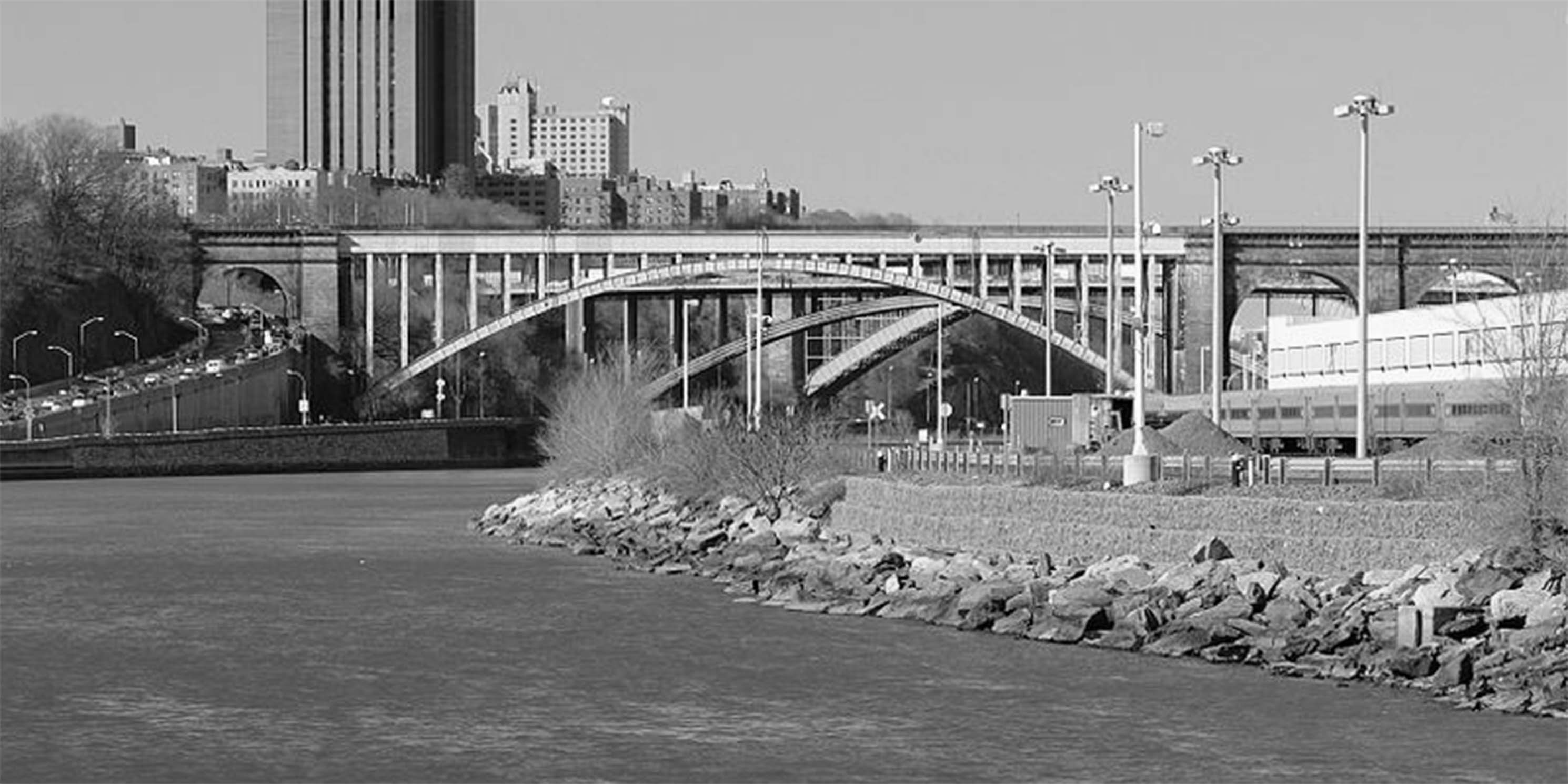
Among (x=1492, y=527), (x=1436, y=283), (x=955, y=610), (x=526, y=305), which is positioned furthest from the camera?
(x=526, y=305)

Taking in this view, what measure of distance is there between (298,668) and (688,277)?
70.2 metres

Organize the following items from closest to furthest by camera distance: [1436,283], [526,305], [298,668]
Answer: [298,668] < [1436,283] < [526,305]

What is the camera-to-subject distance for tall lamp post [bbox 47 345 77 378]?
342 ft

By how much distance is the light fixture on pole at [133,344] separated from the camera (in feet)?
358

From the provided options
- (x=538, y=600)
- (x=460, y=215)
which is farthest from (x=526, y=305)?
(x=538, y=600)

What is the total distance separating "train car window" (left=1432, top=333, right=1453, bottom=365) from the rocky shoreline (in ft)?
63.3

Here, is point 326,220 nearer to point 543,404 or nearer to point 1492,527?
point 543,404

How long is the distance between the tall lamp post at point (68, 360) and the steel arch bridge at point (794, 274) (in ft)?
49.2

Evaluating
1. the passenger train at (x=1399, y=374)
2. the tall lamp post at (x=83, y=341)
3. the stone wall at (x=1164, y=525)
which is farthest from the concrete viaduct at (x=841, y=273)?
the stone wall at (x=1164, y=525)

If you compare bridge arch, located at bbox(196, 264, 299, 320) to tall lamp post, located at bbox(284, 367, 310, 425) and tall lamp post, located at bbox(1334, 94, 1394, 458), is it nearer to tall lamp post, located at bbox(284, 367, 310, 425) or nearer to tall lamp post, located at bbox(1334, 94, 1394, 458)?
tall lamp post, located at bbox(284, 367, 310, 425)

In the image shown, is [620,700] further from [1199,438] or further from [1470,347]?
[1470,347]

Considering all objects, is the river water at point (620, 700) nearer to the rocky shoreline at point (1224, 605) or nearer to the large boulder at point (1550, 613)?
the rocky shoreline at point (1224, 605)

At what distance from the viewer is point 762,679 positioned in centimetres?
3020

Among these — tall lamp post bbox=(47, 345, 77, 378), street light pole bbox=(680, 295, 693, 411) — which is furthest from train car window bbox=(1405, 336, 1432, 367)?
tall lamp post bbox=(47, 345, 77, 378)
